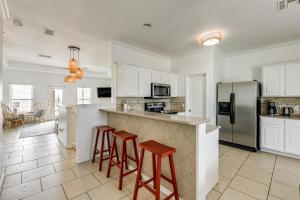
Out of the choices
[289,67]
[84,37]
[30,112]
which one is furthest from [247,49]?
[30,112]

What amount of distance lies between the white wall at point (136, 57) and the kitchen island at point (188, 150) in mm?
1931

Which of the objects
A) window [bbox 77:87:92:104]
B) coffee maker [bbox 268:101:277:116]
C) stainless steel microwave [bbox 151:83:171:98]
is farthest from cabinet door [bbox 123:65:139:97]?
window [bbox 77:87:92:104]

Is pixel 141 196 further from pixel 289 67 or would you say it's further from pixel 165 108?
pixel 289 67

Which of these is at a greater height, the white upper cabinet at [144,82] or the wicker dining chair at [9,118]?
the white upper cabinet at [144,82]

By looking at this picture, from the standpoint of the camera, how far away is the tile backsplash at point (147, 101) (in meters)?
3.60

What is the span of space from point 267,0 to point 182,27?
4.16 ft

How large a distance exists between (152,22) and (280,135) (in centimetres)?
373

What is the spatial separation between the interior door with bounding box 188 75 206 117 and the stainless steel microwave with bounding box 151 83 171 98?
2.54ft

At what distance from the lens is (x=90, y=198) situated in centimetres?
192

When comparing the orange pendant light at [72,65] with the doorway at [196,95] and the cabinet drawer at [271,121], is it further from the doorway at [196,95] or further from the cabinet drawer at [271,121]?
the cabinet drawer at [271,121]

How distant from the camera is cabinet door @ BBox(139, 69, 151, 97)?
3.66 meters

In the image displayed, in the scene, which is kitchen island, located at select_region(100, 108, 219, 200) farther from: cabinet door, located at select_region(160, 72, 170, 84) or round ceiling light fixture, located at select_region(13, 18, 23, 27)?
round ceiling light fixture, located at select_region(13, 18, 23, 27)

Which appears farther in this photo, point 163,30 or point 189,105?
point 189,105

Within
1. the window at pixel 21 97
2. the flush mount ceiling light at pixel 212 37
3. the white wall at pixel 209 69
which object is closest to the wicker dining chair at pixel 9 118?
the window at pixel 21 97
